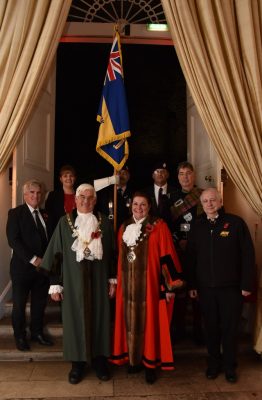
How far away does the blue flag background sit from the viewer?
11.5 ft

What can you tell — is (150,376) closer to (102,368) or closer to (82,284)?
(102,368)

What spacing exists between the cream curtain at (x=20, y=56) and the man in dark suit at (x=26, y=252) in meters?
0.43

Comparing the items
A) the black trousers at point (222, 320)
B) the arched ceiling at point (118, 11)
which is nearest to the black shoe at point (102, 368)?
the black trousers at point (222, 320)

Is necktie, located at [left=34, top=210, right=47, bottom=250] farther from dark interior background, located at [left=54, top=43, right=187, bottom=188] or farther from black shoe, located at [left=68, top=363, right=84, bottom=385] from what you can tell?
dark interior background, located at [left=54, top=43, right=187, bottom=188]

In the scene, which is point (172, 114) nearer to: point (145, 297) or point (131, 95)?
point (131, 95)

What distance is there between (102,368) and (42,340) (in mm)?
705

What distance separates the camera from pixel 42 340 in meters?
3.30

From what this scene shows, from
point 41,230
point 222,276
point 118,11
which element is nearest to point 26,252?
point 41,230

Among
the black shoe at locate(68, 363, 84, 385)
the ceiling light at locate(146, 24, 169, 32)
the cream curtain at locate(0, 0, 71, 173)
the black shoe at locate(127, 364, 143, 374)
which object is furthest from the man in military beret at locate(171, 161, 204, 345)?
the ceiling light at locate(146, 24, 169, 32)

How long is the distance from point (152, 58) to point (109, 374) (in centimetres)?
435

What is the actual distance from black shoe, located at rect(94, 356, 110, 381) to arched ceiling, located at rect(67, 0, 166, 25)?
3487 millimetres

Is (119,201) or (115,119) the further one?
(119,201)

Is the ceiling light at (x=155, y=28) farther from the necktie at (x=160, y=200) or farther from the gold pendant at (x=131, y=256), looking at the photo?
the gold pendant at (x=131, y=256)

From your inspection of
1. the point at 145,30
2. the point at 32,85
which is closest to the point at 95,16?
the point at 145,30
